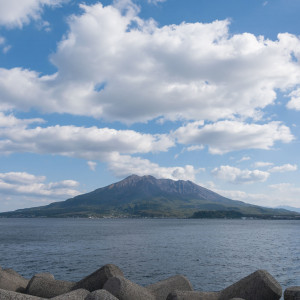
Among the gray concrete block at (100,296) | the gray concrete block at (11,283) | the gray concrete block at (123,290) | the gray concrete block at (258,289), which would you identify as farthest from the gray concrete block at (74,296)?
the gray concrete block at (11,283)

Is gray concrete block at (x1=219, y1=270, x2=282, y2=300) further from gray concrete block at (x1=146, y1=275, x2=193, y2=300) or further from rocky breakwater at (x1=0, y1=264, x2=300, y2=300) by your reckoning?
gray concrete block at (x1=146, y1=275, x2=193, y2=300)

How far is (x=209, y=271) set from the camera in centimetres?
4228

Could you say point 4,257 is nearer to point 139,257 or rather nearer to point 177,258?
point 139,257

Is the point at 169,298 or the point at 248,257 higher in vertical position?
the point at 169,298

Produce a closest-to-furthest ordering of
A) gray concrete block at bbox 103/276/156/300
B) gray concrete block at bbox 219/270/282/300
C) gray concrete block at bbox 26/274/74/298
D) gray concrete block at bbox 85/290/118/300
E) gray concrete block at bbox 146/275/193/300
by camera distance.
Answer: gray concrete block at bbox 85/290/118/300
gray concrete block at bbox 103/276/156/300
gray concrete block at bbox 219/270/282/300
gray concrete block at bbox 146/275/193/300
gray concrete block at bbox 26/274/74/298

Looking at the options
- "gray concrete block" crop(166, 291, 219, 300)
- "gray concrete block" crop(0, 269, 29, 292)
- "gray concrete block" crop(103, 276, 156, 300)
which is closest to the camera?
"gray concrete block" crop(166, 291, 219, 300)

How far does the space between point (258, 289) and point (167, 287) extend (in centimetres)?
518

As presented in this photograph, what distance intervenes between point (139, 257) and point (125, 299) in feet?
133

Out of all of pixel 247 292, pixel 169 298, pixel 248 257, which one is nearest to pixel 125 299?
pixel 169 298

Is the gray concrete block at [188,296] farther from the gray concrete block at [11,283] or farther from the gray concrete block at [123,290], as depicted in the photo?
the gray concrete block at [11,283]

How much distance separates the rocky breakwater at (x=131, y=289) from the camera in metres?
14.4

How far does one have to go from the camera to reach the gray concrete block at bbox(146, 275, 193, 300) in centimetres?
1883

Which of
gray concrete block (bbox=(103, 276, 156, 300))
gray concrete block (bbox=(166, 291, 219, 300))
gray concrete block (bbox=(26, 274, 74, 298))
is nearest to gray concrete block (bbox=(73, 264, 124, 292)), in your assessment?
gray concrete block (bbox=(26, 274, 74, 298))

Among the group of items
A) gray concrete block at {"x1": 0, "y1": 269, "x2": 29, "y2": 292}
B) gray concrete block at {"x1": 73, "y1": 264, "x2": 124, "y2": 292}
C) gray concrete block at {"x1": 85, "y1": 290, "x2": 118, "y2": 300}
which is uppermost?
gray concrete block at {"x1": 85, "y1": 290, "x2": 118, "y2": 300}
